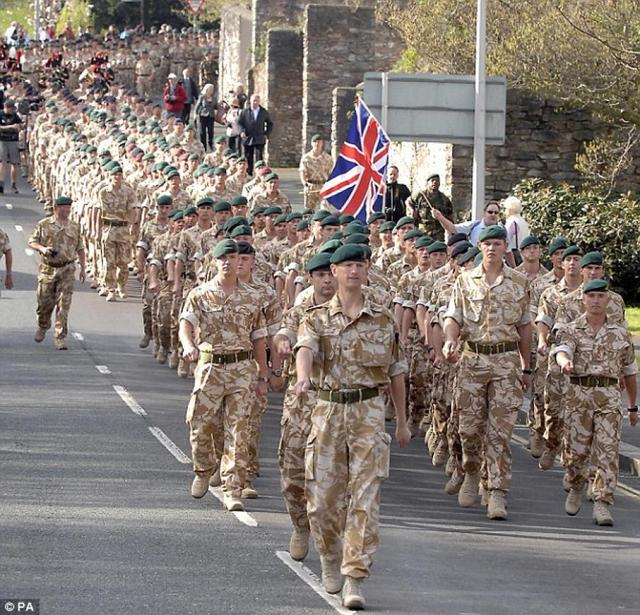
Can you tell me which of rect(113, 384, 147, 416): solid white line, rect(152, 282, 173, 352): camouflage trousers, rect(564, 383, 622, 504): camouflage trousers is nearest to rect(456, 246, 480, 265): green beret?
rect(564, 383, 622, 504): camouflage trousers

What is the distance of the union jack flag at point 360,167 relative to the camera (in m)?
23.7

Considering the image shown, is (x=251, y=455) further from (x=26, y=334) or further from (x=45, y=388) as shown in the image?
(x=26, y=334)

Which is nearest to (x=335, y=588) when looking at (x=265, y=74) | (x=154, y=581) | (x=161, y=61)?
(x=154, y=581)

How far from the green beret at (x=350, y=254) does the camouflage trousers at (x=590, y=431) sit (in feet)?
12.2

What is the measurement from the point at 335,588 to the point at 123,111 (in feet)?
119

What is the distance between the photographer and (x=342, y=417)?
11.8 metres

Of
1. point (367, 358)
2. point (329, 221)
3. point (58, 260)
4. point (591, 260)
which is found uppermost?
point (329, 221)

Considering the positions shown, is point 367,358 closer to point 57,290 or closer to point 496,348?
point 496,348

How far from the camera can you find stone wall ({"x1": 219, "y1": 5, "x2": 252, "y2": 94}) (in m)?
59.1

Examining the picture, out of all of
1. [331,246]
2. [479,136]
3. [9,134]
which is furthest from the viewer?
[9,134]

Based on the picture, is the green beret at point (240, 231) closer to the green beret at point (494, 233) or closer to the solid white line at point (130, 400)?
the solid white line at point (130, 400)

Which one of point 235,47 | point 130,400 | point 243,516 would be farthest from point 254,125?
point 243,516

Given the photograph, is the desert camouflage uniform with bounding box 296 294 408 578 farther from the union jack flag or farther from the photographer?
the photographer

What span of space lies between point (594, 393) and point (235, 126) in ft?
96.2
